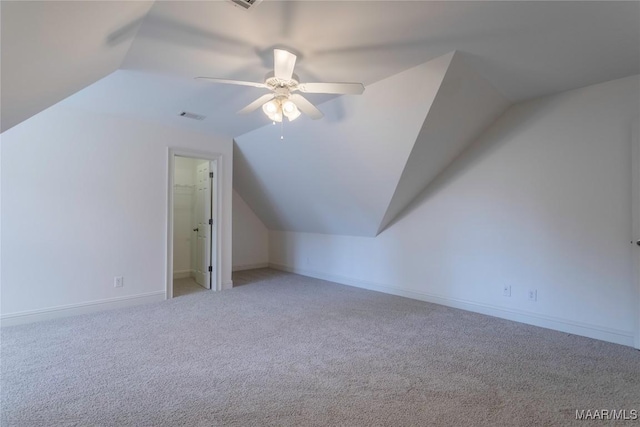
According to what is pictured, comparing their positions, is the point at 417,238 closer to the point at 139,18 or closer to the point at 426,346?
the point at 426,346

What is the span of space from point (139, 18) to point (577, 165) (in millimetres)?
3940

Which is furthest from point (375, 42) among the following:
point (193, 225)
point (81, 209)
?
point (193, 225)

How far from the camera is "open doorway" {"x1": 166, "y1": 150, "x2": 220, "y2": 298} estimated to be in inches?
180

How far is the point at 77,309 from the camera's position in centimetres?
371

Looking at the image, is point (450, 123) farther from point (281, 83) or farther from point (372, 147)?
point (281, 83)

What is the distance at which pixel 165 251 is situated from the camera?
438cm

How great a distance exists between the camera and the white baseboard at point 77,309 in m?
3.35

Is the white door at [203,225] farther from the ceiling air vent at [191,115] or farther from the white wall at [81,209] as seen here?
the ceiling air vent at [191,115]

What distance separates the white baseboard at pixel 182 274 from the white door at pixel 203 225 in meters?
0.60

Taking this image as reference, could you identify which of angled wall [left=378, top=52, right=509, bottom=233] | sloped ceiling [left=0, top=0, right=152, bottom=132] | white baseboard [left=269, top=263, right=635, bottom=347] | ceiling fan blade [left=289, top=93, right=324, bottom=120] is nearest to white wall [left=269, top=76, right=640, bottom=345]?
white baseboard [left=269, top=263, right=635, bottom=347]

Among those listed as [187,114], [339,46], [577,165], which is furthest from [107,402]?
[577,165]

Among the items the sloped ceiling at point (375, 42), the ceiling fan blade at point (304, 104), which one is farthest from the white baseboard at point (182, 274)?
the ceiling fan blade at point (304, 104)

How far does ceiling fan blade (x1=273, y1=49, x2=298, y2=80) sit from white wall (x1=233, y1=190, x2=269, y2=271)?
4802 mm

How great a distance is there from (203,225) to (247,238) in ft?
5.72
